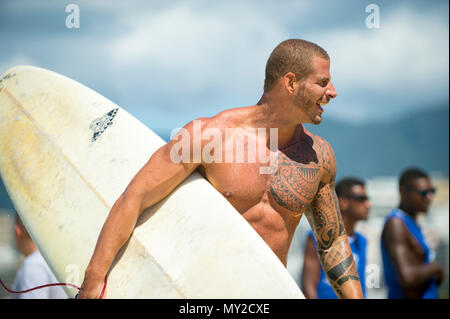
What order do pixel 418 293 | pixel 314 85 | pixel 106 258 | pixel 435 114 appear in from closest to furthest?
pixel 106 258 → pixel 314 85 → pixel 418 293 → pixel 435 114

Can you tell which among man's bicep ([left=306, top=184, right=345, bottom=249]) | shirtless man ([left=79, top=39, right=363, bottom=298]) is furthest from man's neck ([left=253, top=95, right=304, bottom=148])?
man's bicep ([left=306, top=184, right=345, bottom=249])

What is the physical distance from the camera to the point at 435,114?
19.1 meters

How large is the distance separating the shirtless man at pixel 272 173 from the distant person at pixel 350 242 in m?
1.68

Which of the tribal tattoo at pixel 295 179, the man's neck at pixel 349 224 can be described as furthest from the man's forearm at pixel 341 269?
the man's neck at pixel 349 224

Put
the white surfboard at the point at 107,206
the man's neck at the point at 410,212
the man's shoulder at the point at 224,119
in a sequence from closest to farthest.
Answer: the white surfboard at the point at 107,206 → the man's shoulder at the point at 224,119 → the man's neck at the point at 410,212

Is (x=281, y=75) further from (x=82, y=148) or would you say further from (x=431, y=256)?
(x=431, y=256)

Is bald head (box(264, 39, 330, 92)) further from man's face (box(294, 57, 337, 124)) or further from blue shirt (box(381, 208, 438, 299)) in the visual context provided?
blue shirt (box(381, 208, 438, 299))

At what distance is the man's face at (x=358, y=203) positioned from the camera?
4844 millimetres

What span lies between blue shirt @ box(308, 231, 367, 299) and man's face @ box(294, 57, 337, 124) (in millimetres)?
2155

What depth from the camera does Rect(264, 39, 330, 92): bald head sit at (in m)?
2.50

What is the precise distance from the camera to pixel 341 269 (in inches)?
110

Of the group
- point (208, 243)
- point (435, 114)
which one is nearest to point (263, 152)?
point (208, 243)

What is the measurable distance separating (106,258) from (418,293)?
312cm

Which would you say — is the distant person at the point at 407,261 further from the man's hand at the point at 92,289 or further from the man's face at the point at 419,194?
the man's hand at the point at 92,289
